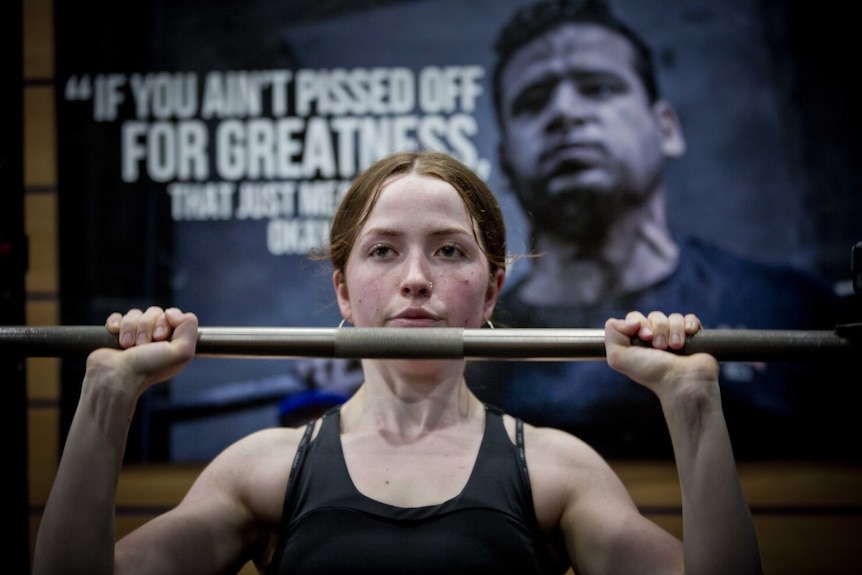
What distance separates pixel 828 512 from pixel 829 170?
3.92 ft

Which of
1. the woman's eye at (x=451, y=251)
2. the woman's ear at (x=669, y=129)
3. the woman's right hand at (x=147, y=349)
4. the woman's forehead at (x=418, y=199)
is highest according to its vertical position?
the woman's ear at (x=669, y=129)

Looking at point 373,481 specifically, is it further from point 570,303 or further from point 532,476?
point 570,303

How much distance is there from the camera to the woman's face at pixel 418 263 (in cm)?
165

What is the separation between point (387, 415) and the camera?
177cm

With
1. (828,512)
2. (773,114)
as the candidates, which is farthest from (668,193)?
(828,512)

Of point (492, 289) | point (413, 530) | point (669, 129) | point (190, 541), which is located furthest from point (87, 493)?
point (669, 129)

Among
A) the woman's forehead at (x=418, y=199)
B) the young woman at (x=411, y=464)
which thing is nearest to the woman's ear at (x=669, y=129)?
the young woman at (x=411, y=464)

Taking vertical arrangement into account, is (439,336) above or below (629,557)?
above

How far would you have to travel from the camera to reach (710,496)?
4.51ft

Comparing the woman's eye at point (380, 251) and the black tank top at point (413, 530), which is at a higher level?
the woman's eye at point (380, 251)

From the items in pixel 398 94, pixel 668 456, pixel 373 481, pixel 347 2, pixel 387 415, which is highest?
pixel 347 2

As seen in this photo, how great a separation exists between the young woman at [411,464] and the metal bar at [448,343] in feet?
0.14

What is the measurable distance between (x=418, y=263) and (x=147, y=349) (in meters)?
0.54

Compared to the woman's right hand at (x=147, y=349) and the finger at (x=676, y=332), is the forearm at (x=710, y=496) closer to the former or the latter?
the finger at (x=676, y=332)
